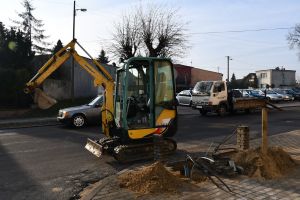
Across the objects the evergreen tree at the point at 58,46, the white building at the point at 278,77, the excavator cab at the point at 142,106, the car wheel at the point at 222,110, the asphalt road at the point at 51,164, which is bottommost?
the asphalt road at the point at 51,164

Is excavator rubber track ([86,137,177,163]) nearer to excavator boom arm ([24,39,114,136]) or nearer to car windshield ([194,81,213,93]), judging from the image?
excavator boom arm ([24,39,114,136])

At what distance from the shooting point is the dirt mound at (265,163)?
7.55 meters

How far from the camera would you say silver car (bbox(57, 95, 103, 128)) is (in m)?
18.2

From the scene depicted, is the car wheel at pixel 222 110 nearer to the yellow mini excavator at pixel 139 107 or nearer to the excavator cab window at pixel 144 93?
the yellow mini excavator at pixel 139 107

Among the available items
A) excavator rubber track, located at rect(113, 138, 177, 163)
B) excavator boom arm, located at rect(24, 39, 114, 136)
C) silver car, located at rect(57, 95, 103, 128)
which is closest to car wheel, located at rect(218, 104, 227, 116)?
silver car, located at rect(57, 95, 103, 128)

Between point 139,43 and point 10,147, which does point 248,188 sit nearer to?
point 10,147

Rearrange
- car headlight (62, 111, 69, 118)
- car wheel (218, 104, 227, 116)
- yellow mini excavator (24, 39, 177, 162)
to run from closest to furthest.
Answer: yellow mini excavator (24, 39, 177, 162) → car headlight (62, 111, 69, 118) → car wheel (218, 104, 227, 116)

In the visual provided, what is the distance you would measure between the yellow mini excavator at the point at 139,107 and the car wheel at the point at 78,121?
7184 millimetres

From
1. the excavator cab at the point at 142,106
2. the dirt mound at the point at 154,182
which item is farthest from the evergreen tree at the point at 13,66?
the dirt mound at the point at 154,182

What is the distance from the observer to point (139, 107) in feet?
34.8

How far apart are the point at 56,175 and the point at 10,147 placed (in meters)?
4.57

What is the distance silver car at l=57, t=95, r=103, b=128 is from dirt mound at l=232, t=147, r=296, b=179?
10.9 m

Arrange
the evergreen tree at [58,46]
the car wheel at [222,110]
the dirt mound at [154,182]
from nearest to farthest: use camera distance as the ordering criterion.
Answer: the dirt mound at [154,182], the car wheel at [222,110], the evergreen tree at [58,46]

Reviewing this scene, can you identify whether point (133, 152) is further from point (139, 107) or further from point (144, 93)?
point (144, 93)
